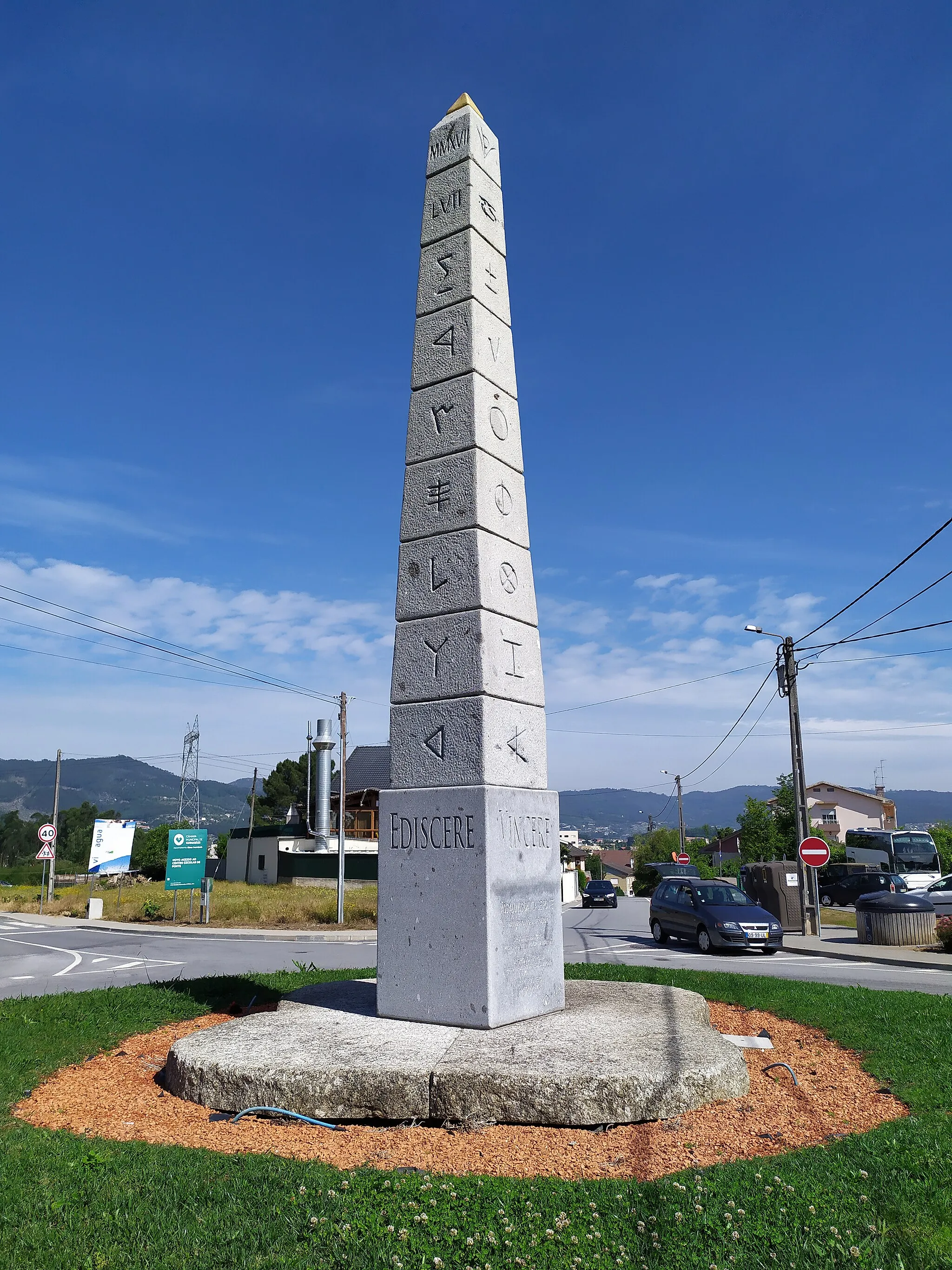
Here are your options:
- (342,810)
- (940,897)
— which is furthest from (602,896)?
(342,810)

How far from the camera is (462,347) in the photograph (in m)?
7.93

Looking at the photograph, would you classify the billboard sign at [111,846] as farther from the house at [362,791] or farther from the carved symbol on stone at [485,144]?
the carved symbol on stone at [485,144]

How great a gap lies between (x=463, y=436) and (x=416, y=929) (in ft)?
13.6

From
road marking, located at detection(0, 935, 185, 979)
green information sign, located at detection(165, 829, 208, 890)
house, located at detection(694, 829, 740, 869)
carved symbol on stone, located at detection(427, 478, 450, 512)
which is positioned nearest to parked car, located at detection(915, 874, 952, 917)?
road marking, located at detection(0, 935, 185, 979)

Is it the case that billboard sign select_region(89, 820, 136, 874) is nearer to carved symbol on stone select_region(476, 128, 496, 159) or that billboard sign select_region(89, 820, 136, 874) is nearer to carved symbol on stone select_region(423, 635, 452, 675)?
carved symbol on stone select_region(423, 635, 452, 675)

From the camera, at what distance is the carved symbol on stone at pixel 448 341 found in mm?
7996

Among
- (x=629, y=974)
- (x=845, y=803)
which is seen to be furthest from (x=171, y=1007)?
(x=845, y=803)

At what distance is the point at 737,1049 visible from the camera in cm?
569

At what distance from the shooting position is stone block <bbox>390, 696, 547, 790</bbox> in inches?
272

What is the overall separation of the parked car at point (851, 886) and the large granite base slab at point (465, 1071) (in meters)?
32.2

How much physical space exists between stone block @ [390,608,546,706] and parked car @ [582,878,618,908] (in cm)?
3784

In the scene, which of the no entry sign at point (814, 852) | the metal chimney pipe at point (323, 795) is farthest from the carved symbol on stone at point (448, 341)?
the metal chimney pipe at point (323, 795)

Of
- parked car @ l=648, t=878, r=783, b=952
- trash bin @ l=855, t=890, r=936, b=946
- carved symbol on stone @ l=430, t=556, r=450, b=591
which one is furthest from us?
trash bin @ l=855, t=890, r=936, b=946

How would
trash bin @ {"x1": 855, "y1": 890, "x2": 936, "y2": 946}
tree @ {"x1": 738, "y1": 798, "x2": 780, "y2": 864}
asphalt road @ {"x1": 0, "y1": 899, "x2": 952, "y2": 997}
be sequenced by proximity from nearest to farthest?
1. asphalt road @ {"x1": 0, "y1": 899, "x2": 952, "y2": 997}
2. trash bin @ {"x1": 855, "y1": 890, "x2": 936, "y2": 946}
3. tree @ {"x1": 738, "y1": 798, "x2": 780, "y2": 864}
